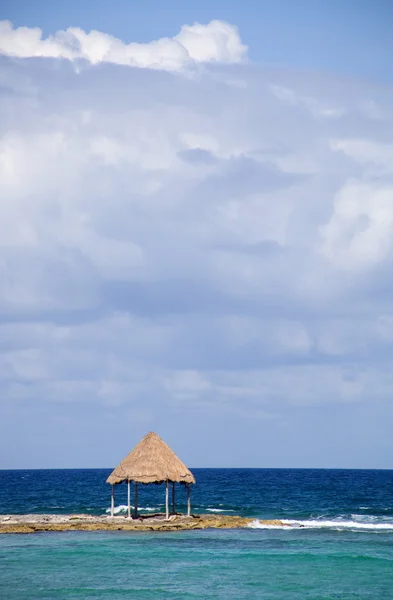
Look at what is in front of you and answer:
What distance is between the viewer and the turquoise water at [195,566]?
2881cm

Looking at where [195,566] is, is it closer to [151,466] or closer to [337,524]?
[151,466]

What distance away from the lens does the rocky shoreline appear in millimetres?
41375

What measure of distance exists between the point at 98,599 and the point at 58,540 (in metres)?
11.7

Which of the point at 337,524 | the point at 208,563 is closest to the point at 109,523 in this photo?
the point at 208,563

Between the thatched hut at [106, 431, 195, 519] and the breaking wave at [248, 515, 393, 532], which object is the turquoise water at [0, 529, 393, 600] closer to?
the thatched hut at [106, 431, 195, 519]

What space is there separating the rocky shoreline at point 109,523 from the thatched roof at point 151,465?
1928 mm

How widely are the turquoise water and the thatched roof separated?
2968mm

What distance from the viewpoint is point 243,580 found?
30.7 meters

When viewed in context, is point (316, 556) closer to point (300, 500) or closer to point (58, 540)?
point (58, 540)

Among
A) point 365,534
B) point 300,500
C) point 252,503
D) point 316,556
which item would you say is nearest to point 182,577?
point 316,556

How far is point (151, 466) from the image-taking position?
42.8m

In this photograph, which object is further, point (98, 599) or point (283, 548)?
point (283, 548)

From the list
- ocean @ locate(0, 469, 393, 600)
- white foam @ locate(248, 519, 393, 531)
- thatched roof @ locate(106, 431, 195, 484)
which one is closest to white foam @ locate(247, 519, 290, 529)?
white foam @ locate(248, 519, 393, 531)

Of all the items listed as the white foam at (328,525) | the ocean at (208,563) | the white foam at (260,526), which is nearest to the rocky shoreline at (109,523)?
the white foam at (260,526)
